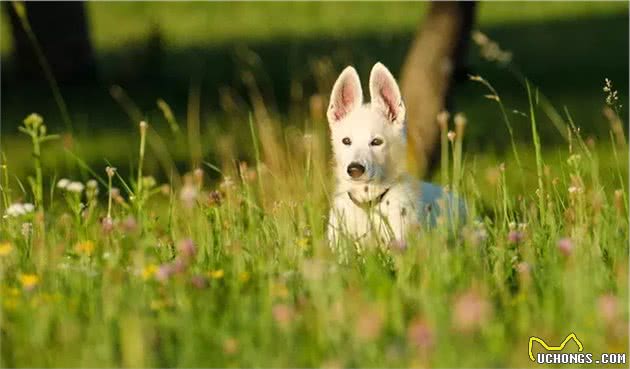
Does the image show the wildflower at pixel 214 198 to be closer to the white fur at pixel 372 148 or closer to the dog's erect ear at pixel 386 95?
the white fur at pixel 372 148

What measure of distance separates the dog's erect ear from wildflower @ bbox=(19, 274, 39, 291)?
2.24 metres

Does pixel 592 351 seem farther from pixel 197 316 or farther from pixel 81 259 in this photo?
pixel 81 259

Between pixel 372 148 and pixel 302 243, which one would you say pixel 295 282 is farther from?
pixel 372 148

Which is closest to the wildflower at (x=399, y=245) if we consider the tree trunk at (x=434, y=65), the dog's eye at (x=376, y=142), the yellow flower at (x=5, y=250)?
the dog's eye at (x=376, y=142)

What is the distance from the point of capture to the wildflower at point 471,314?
4379mm

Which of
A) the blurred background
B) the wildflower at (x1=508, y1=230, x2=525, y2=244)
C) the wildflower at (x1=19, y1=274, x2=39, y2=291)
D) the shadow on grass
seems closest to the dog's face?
the wildflower at (x1=508, y1=230, x2=525, y2=244)

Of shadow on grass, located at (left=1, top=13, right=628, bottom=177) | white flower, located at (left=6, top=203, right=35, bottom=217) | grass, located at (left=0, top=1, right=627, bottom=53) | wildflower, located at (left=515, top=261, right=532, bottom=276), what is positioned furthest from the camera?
grass, located at (left=0, top=1, right=627, bottom=53)

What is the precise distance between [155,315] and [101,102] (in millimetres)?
14366

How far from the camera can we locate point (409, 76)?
14336 mm

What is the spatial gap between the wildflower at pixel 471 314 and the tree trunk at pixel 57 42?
15.7 metres

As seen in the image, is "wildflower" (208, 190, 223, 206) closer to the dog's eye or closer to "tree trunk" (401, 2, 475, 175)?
the dog's eye

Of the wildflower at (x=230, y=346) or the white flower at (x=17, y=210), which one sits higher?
the white flower at (x=17, y=210)

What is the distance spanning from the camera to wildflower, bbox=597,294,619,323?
4.72m

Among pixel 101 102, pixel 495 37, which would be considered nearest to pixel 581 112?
pixel 101 102
